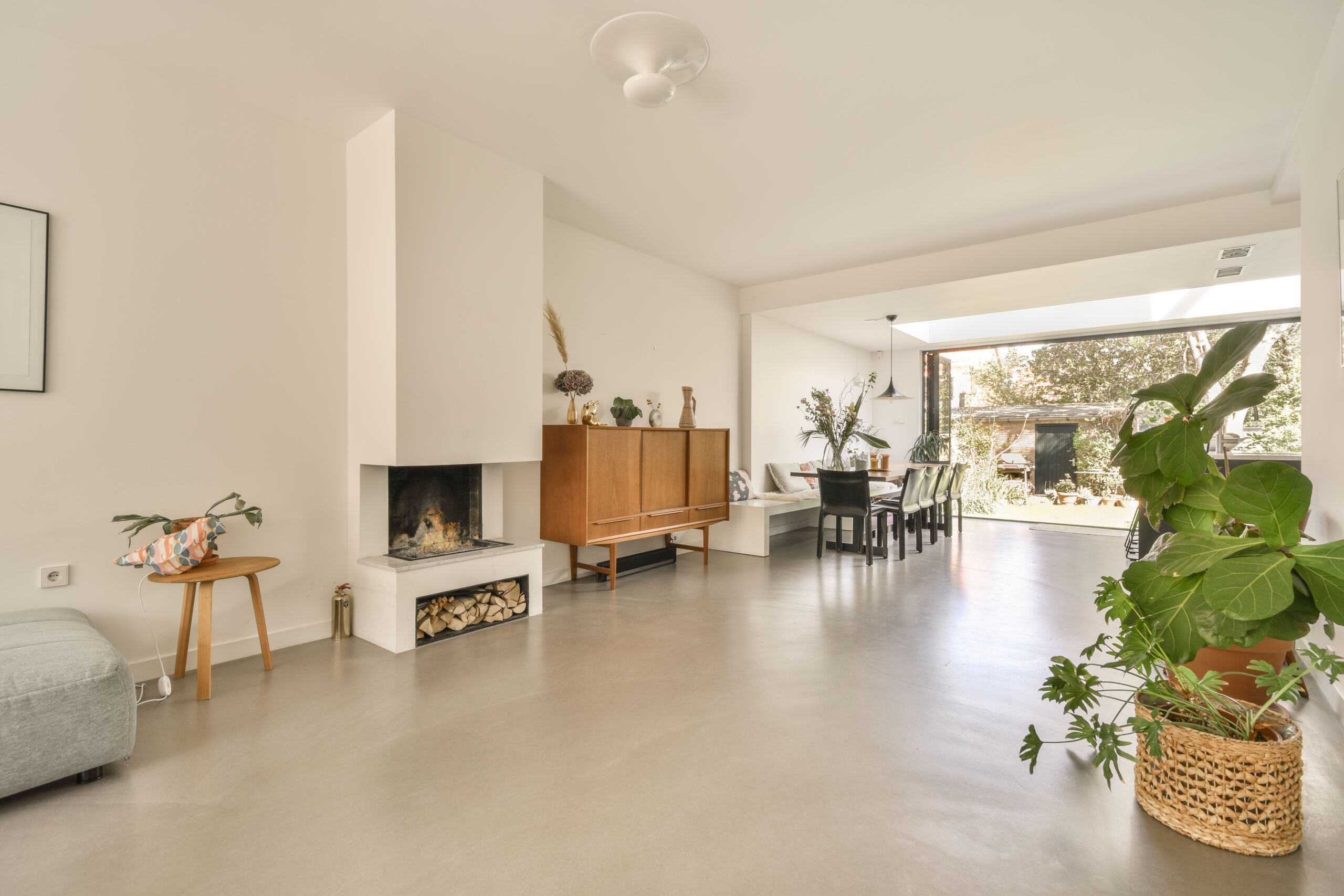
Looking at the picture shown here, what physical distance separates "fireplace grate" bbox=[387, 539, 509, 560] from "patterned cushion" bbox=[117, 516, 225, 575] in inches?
38.2

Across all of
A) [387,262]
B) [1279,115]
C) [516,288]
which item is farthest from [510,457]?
[1279,115]

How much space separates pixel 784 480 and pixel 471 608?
4.42 m

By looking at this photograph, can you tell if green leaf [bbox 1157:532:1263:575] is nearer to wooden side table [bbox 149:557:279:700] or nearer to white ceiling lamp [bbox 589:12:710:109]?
white ceiling lamp [bbox 589:12:710:109]

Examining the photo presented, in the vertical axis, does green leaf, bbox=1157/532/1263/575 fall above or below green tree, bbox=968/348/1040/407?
below

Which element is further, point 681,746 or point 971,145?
point 971,145

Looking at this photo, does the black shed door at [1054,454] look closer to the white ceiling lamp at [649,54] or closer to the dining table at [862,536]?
the dining table at [862,536]

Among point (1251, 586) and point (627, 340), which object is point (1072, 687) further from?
point (627, 340)

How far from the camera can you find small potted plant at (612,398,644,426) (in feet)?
16.1

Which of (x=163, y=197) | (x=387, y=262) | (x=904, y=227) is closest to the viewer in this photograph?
(x=163, y=197)

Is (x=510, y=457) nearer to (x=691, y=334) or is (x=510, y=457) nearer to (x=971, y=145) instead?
(x=691, y=334)

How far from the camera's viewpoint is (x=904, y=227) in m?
5.05

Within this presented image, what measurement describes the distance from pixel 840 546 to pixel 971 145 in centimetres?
376

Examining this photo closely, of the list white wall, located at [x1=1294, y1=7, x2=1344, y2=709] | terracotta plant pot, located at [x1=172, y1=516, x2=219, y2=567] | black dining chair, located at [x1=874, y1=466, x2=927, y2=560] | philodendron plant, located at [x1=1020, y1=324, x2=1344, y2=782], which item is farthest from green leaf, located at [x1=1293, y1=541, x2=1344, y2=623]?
black dining chair, located at [x1=874, y1=466, x2=927, y2=560]

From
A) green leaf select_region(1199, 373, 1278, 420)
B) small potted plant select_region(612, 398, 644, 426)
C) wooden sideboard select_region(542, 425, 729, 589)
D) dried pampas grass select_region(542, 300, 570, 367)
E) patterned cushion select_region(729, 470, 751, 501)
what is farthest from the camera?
patterned cushion select_region(729, 470, 751, 501)
